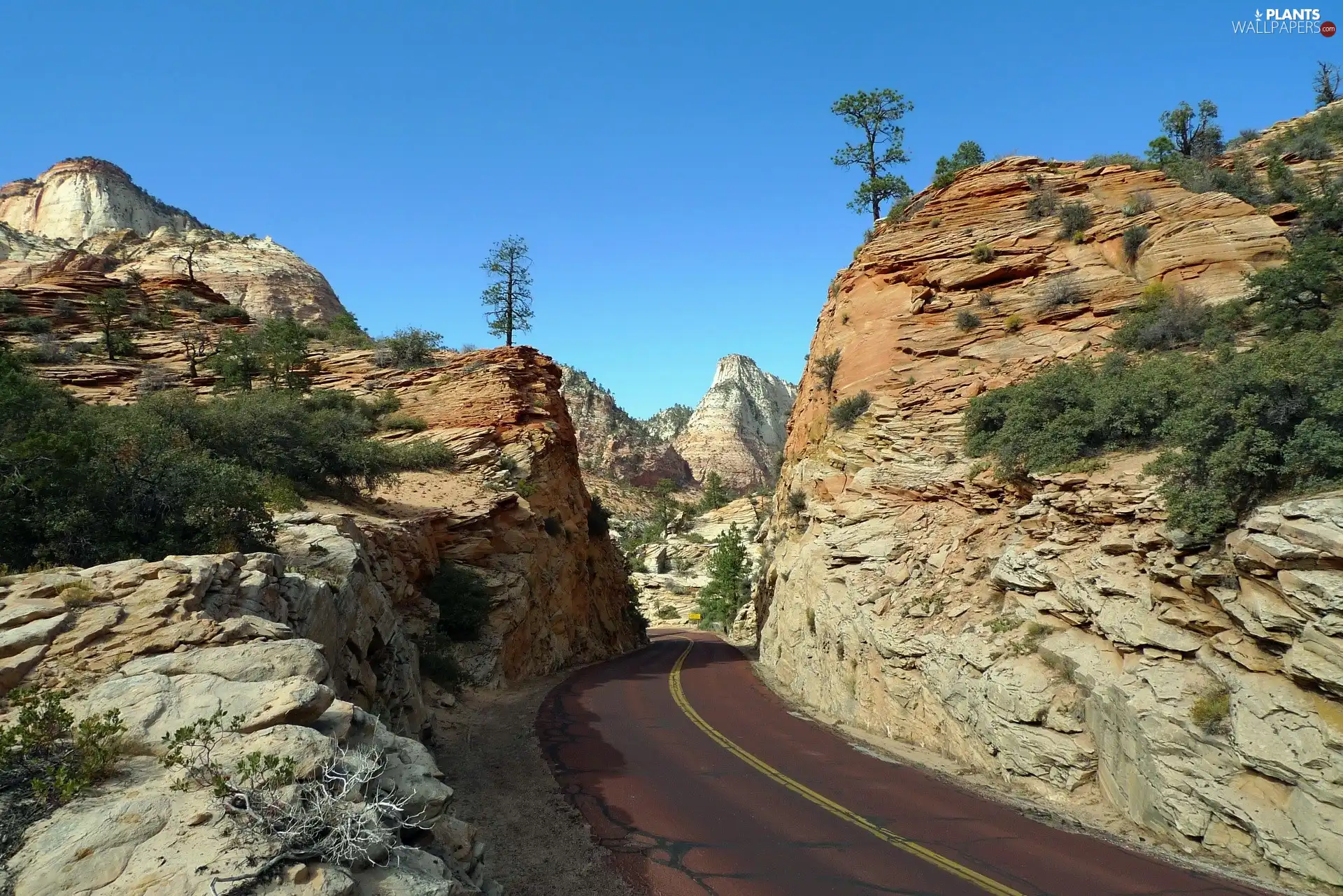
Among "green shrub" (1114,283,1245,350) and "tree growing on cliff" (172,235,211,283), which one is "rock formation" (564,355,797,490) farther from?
"green shrub" (1114,283,1245,350)

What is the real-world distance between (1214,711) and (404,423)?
25933 millimetres

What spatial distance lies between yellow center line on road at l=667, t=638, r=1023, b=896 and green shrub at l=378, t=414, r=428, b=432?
668 inches

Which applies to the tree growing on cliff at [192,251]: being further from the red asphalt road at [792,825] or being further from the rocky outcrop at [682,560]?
the red asphalt road at [792,825]

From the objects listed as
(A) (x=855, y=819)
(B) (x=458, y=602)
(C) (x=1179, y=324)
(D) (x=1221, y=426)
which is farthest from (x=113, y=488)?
(C) (x=1179, y=324)

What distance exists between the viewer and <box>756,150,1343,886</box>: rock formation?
26.0ft

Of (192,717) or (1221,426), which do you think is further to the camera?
(1221,426)

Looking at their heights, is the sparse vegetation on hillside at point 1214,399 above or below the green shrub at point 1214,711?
above

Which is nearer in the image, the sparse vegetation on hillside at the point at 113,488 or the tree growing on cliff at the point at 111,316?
the sparse vegetation on hillside at the point at 113,488

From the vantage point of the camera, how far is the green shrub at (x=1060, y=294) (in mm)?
19167

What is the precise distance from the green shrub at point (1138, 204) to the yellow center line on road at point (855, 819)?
794 inches

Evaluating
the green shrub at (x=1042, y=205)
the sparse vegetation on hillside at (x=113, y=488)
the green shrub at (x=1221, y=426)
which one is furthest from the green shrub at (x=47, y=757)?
the green shrub at (x=1042, y=205)

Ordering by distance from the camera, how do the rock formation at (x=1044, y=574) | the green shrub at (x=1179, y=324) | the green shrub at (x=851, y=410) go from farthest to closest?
1. the green shrub at (x=851, y=410)
2. the green shrub at (x=1179, y=324)
3. the rock formation at (x=1044, y=574)

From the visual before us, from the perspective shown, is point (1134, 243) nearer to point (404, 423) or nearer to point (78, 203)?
point (404, 423)

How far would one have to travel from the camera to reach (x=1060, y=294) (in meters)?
19.4
